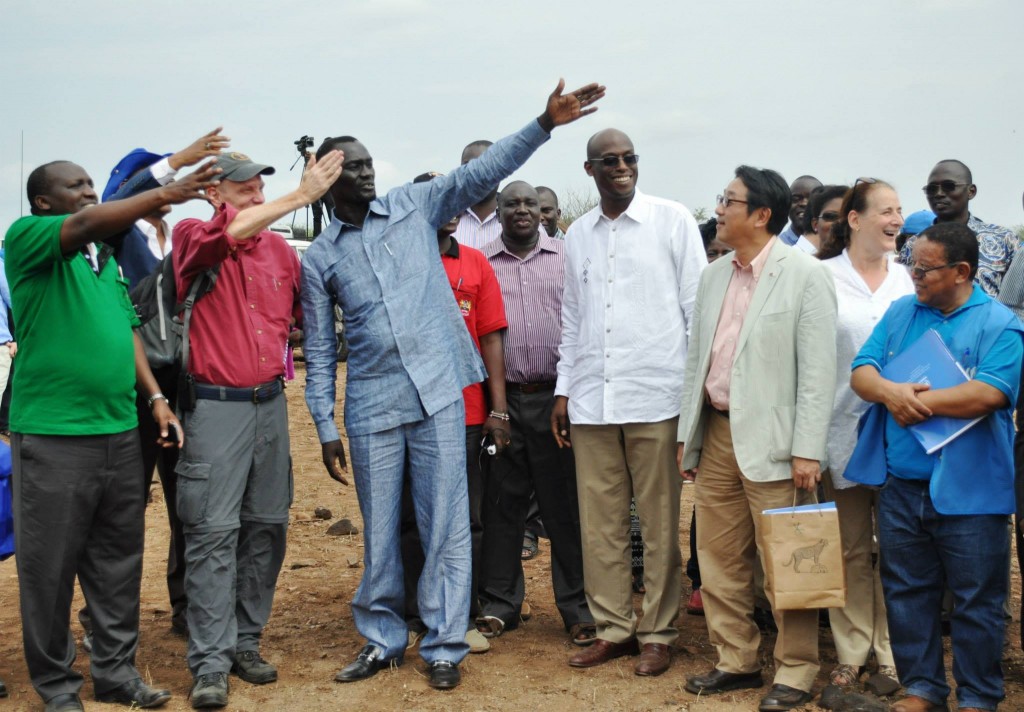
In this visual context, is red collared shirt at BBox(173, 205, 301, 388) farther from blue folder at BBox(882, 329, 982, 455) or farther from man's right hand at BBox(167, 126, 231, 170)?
blue folder at BBox(882, 329, 982, 455)

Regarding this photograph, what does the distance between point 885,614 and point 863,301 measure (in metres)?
1.37

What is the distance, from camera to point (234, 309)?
5.05m

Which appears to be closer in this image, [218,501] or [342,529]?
[218,501]

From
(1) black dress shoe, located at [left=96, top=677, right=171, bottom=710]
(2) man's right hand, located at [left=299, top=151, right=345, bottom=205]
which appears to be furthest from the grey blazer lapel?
(1) black dress shoe, located at [left=96, top=677, right=171, bottom=710]

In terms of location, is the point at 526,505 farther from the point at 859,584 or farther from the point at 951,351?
the point at 951,351

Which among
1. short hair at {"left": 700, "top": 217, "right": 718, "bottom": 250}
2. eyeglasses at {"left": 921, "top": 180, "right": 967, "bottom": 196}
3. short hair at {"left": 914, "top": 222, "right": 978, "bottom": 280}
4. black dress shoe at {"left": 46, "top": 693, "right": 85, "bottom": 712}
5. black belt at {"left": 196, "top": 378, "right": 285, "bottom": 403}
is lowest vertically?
black dress shoe at {"left": 46, "top": 693, "right": 85, "bottom": 712}

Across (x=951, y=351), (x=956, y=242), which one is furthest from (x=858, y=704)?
(x=956, y=242)

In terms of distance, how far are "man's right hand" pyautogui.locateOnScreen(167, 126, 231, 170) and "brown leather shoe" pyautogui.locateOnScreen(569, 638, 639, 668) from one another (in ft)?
9.16

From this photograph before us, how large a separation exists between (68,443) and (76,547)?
16.9 inches

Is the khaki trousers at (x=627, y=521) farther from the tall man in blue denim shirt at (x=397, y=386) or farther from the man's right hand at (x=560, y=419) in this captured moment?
the tall man in blue denim shirt at (x=397, y=386)

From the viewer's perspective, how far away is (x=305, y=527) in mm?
8406

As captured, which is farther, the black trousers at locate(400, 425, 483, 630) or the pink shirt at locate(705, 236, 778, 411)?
the black trousers at locate(400, 425, 483, 630)

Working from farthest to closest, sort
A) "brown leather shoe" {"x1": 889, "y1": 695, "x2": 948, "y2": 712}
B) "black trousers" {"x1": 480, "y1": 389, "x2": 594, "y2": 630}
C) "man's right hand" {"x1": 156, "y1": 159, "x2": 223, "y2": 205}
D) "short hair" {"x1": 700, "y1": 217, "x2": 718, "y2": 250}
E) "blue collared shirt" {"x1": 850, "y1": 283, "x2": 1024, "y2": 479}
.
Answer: "short hair" {"x1": 700, "y1": 217, "x2": 718, "y2": 250} → "black trousers" {"x1": 480, "y1": 389, "x2": 594, "y2": 630} → "brown leather shoe" {"x1": 889, "y1": 695, "x2": 948, "y2": 712} → "blue collared shirt" {"x1": 850, "y1": 283, "x2": 1024, "y2": 479} → "man's right hand" {"x1": 156, "y1": 159, "x2": 223, "y2": 205}

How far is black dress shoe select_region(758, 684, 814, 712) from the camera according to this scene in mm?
4676
